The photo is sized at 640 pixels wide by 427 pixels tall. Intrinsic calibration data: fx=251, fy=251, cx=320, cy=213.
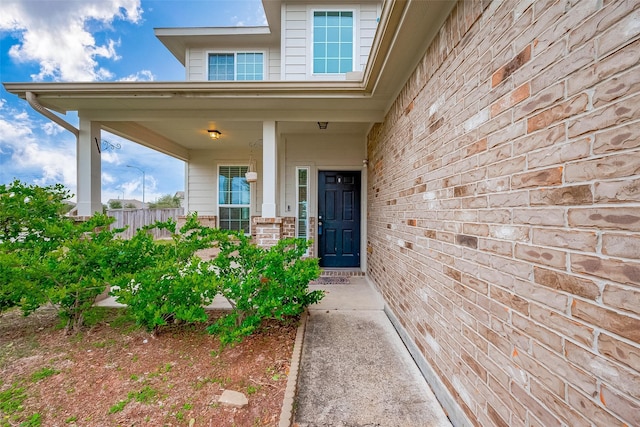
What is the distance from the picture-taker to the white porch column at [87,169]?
11.5ft

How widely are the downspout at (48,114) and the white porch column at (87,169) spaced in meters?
0.09

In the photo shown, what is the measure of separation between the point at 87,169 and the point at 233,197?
9.45ft

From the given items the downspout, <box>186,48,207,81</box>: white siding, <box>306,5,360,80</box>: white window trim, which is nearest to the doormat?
<box>306,5,360,80</box>: white window trim

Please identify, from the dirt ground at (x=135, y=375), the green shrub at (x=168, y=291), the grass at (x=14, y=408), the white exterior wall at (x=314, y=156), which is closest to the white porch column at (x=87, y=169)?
the dirt ground at (x=135, y=375)

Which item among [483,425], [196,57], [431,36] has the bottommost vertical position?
[483,425]

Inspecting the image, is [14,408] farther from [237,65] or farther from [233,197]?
[237,65]

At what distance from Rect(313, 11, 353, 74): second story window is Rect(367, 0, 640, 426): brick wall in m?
3.19

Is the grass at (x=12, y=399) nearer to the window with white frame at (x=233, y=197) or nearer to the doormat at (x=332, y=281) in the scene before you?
the doormat at (x=332, y=281)

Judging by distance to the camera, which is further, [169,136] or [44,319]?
[169,136]

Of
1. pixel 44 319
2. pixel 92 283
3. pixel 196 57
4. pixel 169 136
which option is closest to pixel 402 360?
pixel 92 283

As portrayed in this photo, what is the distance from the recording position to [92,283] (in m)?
2.32

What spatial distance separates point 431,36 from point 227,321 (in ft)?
9.37

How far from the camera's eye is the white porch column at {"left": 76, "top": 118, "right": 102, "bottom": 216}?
350cm

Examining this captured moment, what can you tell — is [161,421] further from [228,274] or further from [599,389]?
[599,389]
